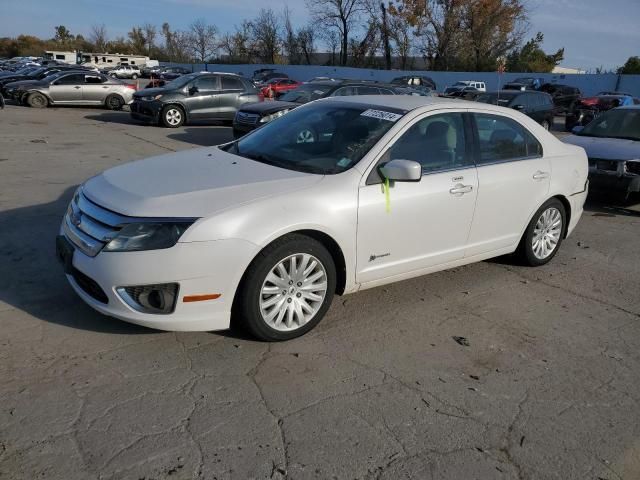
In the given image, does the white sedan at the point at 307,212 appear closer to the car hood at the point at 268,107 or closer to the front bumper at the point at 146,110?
the car hood at the point at 268,107

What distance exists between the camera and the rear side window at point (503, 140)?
15.7ft

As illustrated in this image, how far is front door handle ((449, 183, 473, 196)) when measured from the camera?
4.41 meters

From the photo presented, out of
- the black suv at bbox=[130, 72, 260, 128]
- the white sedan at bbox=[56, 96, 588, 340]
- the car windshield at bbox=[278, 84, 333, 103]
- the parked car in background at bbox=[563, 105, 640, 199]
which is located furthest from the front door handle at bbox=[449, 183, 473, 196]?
the black suv at bbox=[130, 72, 260, 128]

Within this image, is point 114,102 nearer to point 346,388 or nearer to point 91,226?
point 91,226

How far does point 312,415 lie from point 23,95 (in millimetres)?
22065

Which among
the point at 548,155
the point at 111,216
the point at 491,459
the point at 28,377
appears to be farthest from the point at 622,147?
the point at 28,377

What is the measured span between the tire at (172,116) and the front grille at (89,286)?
Answer: 13894 millimetres

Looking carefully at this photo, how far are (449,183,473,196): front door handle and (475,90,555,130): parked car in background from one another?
44.4ft

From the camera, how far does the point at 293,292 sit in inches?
146

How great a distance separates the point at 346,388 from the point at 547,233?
3239 mm

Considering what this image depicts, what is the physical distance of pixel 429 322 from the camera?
423 centimetres

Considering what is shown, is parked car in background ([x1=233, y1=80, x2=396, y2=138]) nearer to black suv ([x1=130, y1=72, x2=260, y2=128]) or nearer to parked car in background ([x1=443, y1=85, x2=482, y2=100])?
black suv ([x1=130, y1=72, x2=260, y2=128])

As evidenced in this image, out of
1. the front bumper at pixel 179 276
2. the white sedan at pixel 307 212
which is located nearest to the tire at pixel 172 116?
the white sedan at pixel 307 212

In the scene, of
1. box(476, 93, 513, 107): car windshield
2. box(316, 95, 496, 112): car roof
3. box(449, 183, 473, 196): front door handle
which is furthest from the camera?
box(476, 93, 513, 107): car windshield
